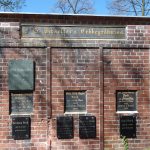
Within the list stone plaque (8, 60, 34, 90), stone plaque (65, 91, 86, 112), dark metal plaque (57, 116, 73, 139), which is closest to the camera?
stone plaque (8, 60, 34, 90)

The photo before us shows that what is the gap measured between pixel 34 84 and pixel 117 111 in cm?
201

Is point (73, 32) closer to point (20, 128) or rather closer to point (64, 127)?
point (64, 127)

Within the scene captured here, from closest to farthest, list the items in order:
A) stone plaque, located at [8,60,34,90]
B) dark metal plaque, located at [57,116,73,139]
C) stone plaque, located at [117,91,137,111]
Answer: stone plaque, located at [8,60,34,90] < dark metal plaque, located at [57,116,73,139] < stone plaque, located at [117,91,137,111]

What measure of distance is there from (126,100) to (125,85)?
0.35 metres

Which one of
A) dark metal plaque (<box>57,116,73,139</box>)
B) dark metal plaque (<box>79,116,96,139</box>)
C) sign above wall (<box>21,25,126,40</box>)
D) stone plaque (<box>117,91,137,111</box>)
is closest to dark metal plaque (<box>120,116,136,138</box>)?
stone plaque (<box>117,91,137,111</box>)

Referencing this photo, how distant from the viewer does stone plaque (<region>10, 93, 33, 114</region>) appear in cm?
877

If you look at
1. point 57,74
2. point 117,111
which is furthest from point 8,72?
point 117,111

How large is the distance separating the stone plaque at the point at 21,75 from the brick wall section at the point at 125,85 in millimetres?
1711

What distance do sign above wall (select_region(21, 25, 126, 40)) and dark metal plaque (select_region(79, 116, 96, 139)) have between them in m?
1.86

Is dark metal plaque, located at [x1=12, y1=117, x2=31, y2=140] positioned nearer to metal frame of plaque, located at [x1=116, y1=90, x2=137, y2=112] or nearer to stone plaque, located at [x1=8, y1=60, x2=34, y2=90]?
stone plaque, located at [x1=8, y1=60, x2=34, y2=90]

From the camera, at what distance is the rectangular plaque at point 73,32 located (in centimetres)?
880

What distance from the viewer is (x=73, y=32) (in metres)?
8.93

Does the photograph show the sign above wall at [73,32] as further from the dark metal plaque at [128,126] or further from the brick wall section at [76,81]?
the dark metal plaque at [128,126]

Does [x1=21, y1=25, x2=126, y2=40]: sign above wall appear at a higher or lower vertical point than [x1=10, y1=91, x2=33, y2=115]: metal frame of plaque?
higher
